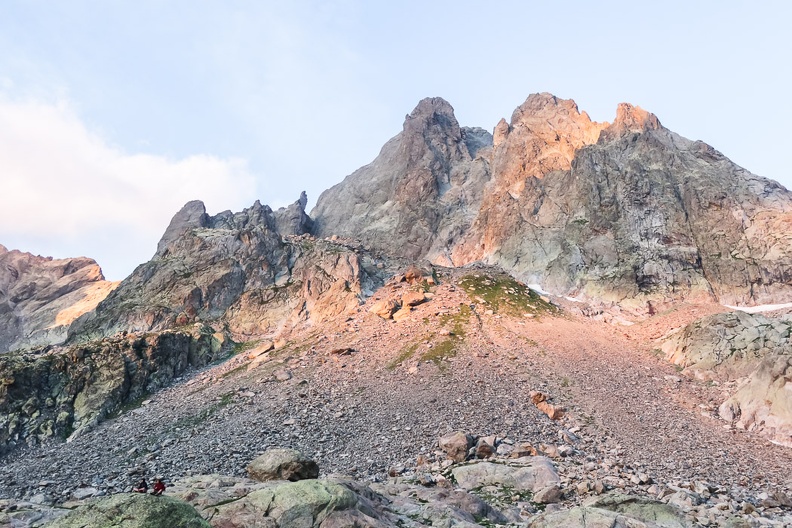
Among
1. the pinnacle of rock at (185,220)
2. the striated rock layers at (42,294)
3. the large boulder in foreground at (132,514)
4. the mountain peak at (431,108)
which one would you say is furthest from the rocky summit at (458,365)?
the mountain peak at (431,108)

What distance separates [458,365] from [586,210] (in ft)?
216

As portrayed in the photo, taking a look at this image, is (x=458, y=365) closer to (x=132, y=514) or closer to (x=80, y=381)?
(x=80, y=381)

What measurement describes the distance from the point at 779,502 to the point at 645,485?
21.5 ft

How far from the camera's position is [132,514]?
12469 millimetres

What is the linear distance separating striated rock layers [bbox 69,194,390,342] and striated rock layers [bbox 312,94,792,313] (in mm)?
36010

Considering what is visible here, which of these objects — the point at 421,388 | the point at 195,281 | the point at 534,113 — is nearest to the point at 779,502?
the point at 421,388

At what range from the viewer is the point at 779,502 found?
2622 centimetres

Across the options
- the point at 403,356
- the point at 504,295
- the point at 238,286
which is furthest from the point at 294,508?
the point at 238,286

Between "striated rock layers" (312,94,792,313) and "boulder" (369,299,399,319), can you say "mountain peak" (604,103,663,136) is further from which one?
"boulder" (369,299,399,319)

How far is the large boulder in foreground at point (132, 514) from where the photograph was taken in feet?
40.1

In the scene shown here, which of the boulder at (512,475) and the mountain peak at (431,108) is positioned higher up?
the mountain peak at (431,108)

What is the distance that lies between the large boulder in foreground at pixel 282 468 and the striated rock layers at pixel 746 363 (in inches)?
1486

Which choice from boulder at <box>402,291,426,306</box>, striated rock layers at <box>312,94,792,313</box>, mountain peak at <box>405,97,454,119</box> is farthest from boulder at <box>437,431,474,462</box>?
mountain peak at <box>405,97,454,119</box>

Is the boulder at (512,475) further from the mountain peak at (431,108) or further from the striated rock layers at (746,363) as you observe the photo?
the mountain peak at (431,108)
